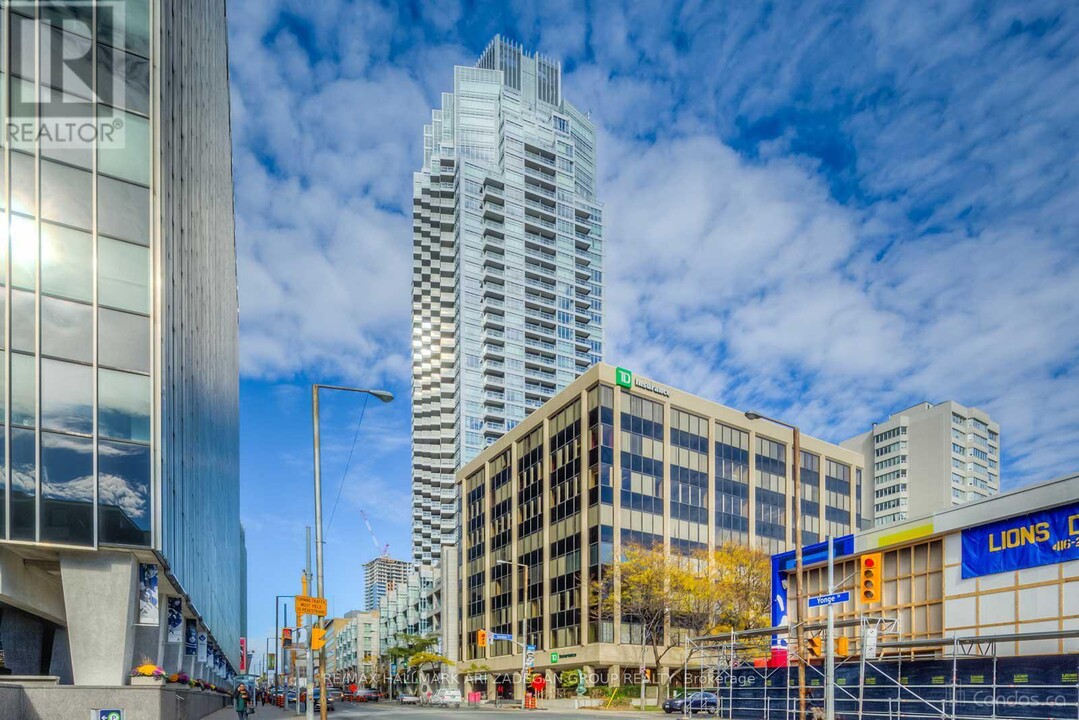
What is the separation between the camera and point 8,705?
60.9 ft

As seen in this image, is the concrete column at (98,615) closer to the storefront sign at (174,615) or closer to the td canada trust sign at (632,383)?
the storefront sign at (174,615)

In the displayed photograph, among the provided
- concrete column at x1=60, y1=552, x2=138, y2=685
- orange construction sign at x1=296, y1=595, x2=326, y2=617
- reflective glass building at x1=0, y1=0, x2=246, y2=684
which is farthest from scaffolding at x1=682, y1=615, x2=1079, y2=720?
reflective glass building at x1=0, y1=0, x2=246, y2=684

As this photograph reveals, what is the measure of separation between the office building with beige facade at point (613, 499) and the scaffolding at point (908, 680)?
33.9 metres

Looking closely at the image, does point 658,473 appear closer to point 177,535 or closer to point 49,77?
point 177,535

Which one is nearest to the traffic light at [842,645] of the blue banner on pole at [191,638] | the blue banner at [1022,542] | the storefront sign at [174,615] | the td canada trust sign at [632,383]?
the blue banner at [1022,542]

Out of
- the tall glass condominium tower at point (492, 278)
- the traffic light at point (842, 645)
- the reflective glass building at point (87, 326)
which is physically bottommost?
the traffic light at point (842, 645)

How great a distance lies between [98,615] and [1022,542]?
90.2ft

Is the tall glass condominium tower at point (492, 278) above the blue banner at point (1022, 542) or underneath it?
above

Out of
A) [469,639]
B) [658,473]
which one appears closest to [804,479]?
[658,473]

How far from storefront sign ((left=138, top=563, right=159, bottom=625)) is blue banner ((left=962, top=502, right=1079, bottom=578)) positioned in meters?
26.0

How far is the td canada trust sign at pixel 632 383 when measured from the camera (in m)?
71.8

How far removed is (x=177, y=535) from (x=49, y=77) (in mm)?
16234

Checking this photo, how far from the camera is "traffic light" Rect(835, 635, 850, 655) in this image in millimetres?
30484

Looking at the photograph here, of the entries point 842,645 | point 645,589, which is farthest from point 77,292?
point 645,589
